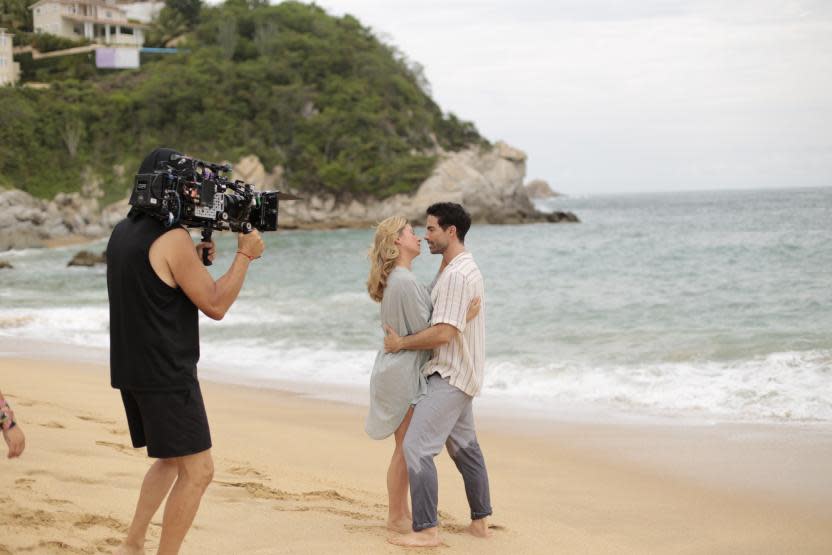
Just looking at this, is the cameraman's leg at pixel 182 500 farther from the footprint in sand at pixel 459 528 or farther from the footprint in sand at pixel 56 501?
the footprint in sand at pixel 459 528

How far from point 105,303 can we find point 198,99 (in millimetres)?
51534

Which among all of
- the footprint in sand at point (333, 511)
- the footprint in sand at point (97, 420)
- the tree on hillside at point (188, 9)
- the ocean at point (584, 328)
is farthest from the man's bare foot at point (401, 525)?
the tree on hillside at point (188, 9)

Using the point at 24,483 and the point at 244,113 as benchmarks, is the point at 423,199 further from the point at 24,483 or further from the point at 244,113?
the point at 24,483

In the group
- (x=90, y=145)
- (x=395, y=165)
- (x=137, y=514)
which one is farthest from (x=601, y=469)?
(x=90, y=145)

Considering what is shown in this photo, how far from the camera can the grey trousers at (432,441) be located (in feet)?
13.1

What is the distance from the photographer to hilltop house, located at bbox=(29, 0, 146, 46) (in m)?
73.1

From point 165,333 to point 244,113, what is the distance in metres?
66.6

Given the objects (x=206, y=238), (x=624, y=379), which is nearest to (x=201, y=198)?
(x=206, y=238)

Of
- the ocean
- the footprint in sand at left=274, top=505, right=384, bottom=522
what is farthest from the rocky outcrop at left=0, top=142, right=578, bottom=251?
the footprint in sand at left=274, top=505, right=384, bottom=522

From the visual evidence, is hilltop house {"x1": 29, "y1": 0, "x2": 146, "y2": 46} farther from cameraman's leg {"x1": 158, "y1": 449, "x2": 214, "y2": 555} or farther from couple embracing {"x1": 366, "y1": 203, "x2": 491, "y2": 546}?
cameraman's leg {"x1": 158, "y1": 449, "x2": 214, "y2": 555}

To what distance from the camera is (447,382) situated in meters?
4.10

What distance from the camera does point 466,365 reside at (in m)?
4.12

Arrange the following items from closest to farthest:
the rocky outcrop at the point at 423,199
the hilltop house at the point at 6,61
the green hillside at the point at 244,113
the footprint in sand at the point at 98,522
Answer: the footprint in sand at the point at 98,522 → the rocky outcrop at the point at 423,199 → the green hillside at the point at 244,113 → the hilltop house at the point at 6,61

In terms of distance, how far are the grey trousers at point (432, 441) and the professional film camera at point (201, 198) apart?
1.14 m
